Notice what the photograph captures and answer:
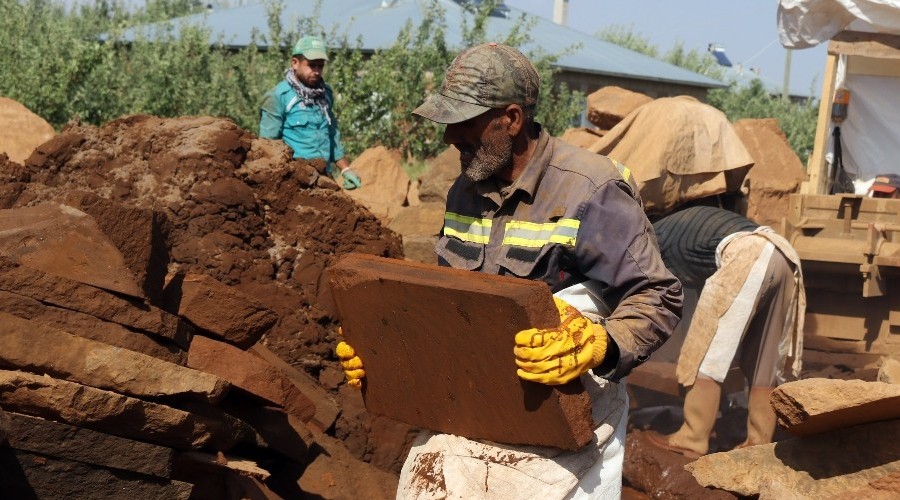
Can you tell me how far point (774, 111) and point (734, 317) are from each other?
23.3 meters

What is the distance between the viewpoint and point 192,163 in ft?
19.4

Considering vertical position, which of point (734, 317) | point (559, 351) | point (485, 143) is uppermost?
point (485, 143)

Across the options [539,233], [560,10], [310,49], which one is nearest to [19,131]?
[310,49]

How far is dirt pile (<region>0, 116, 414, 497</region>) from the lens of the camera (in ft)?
18.1

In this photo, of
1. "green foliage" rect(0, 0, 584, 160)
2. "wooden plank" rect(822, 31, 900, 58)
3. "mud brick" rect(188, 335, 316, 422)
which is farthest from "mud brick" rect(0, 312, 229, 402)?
"green foliage" rect(0, 0, 584, 160)

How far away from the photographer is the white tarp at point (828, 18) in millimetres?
8648

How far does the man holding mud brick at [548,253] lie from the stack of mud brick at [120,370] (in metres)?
0.90

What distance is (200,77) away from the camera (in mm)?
14344

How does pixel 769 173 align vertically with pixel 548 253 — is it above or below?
below

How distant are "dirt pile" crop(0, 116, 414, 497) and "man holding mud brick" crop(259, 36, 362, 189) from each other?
1.77 metres

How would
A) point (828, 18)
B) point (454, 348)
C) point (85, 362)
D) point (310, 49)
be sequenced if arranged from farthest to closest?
point (828, 18) < point (310, 49) < point (85, 362) < point (454, 348)

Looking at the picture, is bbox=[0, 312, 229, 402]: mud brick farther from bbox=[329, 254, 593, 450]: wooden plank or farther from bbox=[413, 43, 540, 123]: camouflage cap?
bbox=[413, 43, 540, 123]: camouflage cap

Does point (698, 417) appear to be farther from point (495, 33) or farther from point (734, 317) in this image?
point (495, 33)

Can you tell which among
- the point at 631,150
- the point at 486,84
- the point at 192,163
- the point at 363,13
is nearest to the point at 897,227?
the point at 631,150
